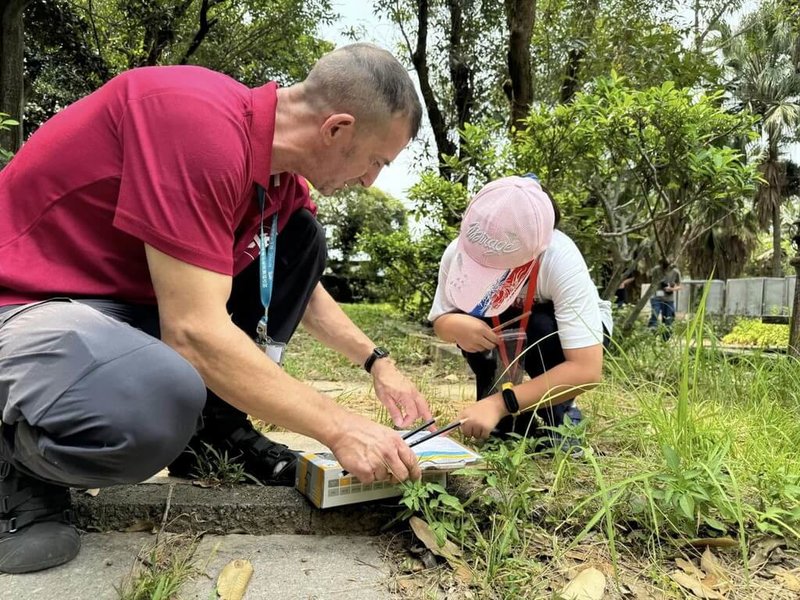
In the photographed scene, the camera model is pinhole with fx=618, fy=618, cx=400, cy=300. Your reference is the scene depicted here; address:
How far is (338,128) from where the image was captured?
1.41 meters

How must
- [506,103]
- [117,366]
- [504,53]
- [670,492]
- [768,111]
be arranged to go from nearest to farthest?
[117,366] → [670,492] → [504,53] → [506,103] → [768,111]

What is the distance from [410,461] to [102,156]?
0.89 m

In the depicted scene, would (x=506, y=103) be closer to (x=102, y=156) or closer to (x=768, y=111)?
(x=102, y=156)

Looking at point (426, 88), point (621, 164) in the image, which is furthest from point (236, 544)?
point (426, 88)

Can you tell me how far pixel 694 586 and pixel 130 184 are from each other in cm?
133

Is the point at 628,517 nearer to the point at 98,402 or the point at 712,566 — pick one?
the point at 712,566

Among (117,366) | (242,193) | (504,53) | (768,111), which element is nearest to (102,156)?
(242,193)

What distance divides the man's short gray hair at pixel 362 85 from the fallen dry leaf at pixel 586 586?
1.05 m

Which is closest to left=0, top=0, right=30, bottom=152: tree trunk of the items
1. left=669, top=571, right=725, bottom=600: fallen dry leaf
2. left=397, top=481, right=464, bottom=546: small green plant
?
left=397, top=481, right=464, bottom=546: small green plant

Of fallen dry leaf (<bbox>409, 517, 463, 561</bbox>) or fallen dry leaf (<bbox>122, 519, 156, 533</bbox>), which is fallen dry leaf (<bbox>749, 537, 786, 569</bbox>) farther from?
fallen dry leaf (<bbox>122, 519, 156, 533</bbox>)

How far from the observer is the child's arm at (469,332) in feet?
6.51

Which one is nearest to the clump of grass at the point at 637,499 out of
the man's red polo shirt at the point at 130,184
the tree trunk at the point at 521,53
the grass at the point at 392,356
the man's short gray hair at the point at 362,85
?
the man's red polo shirt at the point at 130,184

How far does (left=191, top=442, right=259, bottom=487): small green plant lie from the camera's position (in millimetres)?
1587

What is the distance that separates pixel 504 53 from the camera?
7.28 meters
